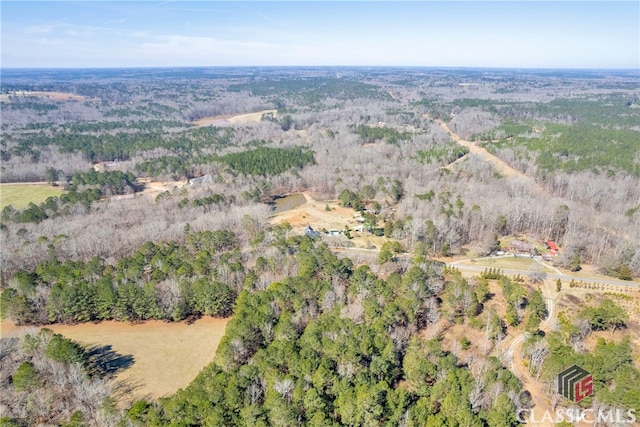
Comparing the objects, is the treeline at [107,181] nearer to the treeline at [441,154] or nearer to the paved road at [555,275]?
the paved road at [555,275]

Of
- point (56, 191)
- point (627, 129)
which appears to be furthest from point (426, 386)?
point (627, 129)

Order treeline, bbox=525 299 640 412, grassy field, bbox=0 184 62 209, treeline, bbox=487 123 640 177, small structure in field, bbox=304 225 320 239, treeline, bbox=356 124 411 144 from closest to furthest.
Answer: treeline, bbox=525 299 640 412, small structure in field, bbox=304 225 320 239, grassy field, bbox=0 184 62 209, treeline, bbox=487 123 640 177, treeline, bbox=356 124 411 144

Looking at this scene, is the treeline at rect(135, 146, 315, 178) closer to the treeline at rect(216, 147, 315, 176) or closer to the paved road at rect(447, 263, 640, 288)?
the treeline at rect(216, 147, 315, 176)

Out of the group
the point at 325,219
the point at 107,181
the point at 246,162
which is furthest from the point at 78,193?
the point at 325,219

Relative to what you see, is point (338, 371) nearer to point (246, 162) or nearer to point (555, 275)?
point (555, 275)

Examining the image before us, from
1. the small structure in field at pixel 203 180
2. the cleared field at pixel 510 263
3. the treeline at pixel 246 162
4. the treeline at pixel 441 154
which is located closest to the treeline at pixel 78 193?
the treeline at pixel 246 162

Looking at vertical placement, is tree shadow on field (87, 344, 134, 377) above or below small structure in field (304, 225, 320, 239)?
Result: below

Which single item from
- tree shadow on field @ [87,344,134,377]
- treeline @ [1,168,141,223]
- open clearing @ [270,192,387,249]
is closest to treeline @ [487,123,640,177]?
open clearing @ [270,192,387,249]
